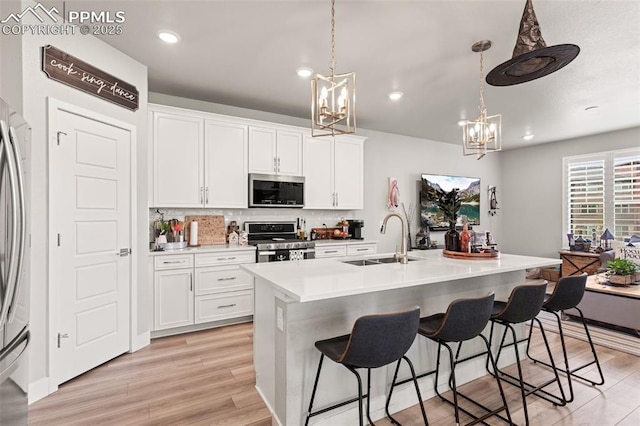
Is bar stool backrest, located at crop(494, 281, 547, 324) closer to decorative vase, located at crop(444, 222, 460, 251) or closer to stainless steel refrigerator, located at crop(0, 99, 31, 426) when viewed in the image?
decorative vase, located at crop(444, 222, 460, 251)

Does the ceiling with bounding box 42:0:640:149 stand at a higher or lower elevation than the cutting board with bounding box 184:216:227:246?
higher

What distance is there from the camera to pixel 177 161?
12.2ft

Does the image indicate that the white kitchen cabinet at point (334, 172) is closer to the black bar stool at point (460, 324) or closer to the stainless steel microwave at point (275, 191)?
the stainless steel microwave at point (275, 191)

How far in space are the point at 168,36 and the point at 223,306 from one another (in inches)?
111

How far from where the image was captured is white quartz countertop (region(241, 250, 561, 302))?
64.4 inches

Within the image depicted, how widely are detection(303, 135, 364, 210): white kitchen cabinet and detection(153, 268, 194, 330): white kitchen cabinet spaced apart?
1.97 m

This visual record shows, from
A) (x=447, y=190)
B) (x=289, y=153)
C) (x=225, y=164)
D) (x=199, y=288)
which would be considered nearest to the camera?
(x=199, y=288)

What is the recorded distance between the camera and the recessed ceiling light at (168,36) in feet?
8.71

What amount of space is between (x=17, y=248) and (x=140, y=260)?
68.7 inches

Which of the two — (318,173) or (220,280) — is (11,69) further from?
(318,173)

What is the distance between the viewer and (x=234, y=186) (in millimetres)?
4098

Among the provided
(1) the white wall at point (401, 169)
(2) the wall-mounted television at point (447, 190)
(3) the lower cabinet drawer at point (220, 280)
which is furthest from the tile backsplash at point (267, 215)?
(2) the wall-mounted television at point (447, 190)

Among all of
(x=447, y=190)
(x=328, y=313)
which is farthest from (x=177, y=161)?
(x=447, y=190)

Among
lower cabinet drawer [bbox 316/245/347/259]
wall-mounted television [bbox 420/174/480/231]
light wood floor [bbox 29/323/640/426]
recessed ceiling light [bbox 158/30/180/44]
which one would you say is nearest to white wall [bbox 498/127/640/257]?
wall-mounted television [bbox 420/174/480/231]
